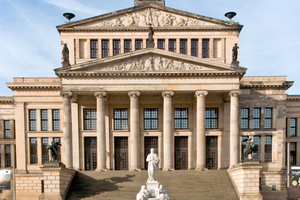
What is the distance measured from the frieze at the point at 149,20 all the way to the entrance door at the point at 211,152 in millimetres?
15568

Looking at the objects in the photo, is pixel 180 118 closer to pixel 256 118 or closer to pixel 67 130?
pixel 256 118

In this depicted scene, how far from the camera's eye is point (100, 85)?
34656 mm

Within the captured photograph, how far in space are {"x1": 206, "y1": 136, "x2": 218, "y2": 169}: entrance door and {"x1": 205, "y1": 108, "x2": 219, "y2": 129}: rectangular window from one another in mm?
1507

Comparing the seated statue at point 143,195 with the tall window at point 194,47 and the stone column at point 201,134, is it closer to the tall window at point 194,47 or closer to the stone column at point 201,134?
the stone column at point 201,134

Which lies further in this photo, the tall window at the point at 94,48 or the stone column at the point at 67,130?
the tall window at the point at 94,48

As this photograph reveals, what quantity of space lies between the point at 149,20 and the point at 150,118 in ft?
43.0

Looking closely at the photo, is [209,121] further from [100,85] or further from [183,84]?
[100,85]

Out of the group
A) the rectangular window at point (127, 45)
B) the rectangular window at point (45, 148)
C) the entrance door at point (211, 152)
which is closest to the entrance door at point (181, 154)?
the entrance door at point (211, 152)

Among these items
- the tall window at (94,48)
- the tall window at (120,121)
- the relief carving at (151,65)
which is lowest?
the tall window at (120,121)

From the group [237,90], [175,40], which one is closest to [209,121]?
[237,90]

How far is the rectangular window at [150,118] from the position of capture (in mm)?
39500

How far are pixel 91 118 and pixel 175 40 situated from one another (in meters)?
15.2

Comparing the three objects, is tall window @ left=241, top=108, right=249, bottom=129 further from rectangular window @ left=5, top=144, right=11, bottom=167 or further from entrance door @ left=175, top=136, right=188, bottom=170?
rectangular window @ left=5, top=144, right=11, bottom=167

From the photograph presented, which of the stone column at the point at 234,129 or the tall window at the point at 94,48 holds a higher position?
the tall window at the point at 94,48
